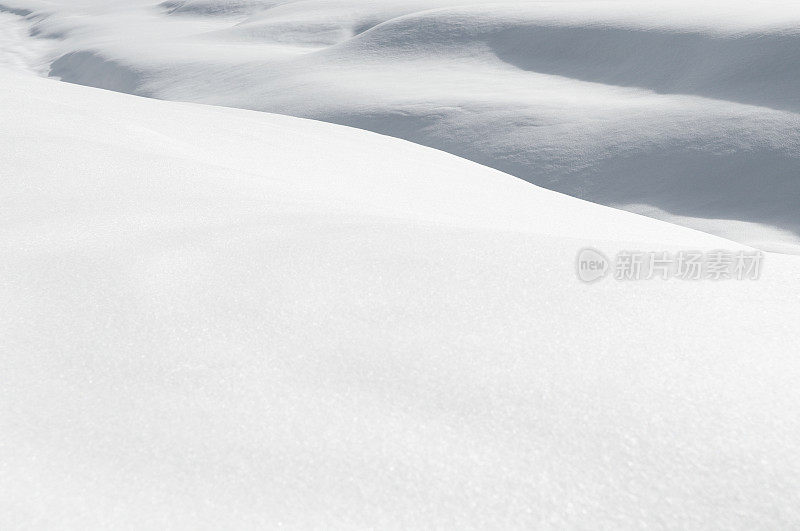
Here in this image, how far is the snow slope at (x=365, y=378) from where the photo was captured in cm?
74

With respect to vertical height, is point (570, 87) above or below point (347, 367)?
below

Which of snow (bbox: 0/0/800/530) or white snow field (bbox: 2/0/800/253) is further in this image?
white snow field (bbox: 2/0/800/253)

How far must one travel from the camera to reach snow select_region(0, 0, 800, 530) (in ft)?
2.43

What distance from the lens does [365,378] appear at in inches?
36.7

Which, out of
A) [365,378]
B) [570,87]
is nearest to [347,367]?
[365,378]

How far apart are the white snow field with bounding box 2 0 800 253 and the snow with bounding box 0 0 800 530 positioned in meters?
2.84

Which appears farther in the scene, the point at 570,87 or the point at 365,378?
the point at 570,87

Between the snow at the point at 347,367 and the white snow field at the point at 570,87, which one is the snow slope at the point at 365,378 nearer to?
the snow at the point at 347,367

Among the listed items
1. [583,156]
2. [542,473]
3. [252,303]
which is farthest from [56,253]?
[583,156]

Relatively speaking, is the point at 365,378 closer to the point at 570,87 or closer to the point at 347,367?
the point at 347,367

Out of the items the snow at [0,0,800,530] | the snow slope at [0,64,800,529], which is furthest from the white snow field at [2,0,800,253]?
the snow slope at [0,64,800,529]

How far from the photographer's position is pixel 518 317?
1080 mm

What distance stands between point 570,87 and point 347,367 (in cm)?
547

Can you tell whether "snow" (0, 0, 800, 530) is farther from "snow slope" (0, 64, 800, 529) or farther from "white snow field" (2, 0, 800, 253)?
"white snow field" (2, 0, 800, 253)
